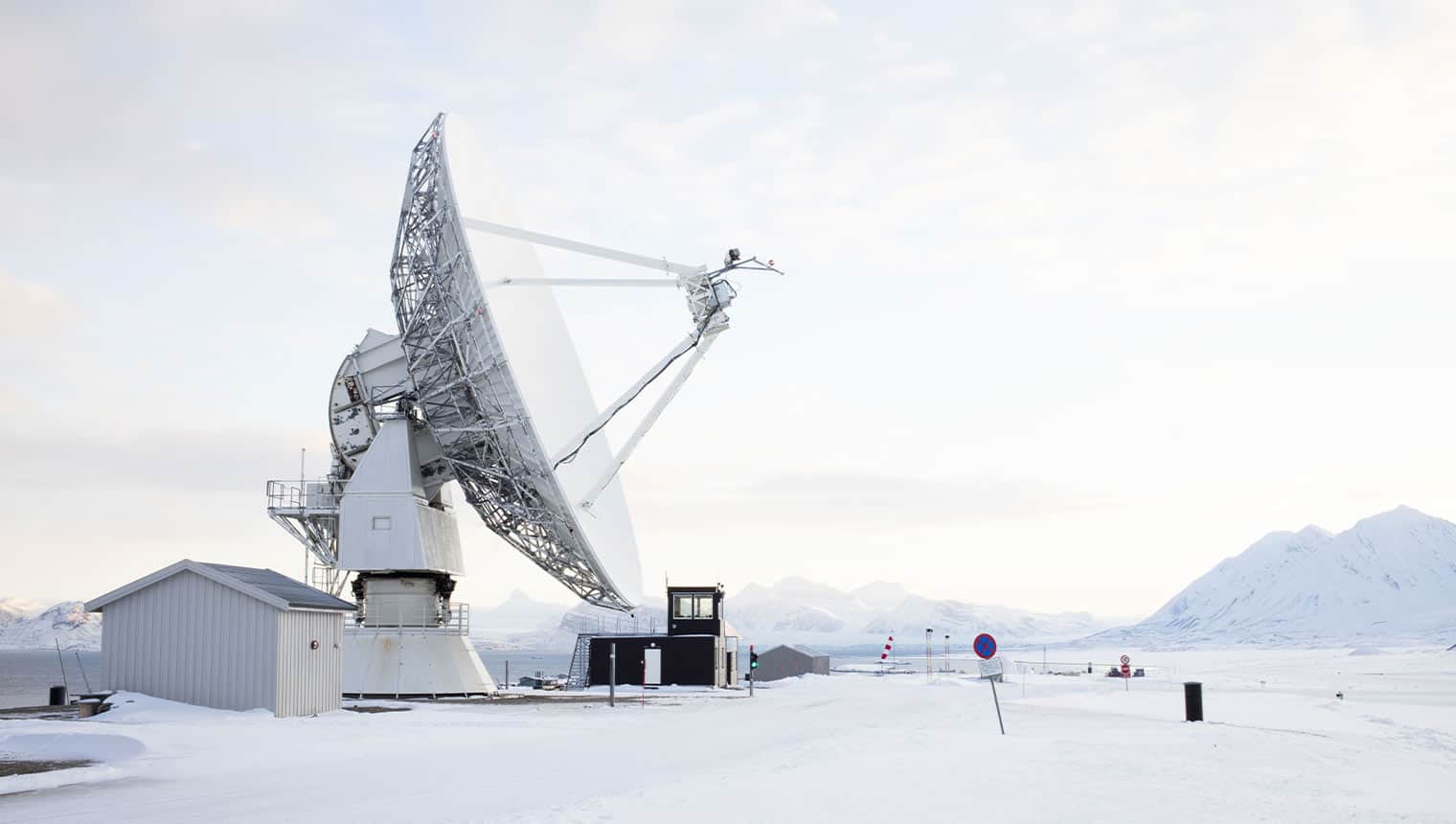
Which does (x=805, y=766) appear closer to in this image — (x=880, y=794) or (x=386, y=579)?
(x=880, y=794)

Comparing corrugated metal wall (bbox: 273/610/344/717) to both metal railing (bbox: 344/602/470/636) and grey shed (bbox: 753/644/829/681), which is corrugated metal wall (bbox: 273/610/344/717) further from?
grey shed (bbox: 753/644/829/681)

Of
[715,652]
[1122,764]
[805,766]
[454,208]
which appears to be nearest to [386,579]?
[454,208]

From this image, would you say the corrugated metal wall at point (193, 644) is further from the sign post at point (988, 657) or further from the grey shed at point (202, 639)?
the sign post at point (988, 657)

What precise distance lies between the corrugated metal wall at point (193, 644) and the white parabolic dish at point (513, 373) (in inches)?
314

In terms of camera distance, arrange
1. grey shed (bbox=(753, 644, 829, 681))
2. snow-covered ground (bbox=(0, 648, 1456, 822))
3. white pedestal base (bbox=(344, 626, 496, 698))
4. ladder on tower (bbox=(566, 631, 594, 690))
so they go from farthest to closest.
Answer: grey shed (bbox=(753, 644, 829, 681)) → ladder on tower (bbox=(566, 631, 594, 690)) → white pedestal base (bbox=(344, 626, 496, 698)) → snow-covered ground (bbox=(0, 648, 1456, 822))

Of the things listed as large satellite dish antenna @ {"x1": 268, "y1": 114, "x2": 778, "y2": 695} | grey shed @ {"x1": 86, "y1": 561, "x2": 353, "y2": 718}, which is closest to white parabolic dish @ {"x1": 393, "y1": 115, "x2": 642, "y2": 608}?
large satellite dish antenna @ {"x1": 268, "y1": 114, "x2": 778, "y2": 695}

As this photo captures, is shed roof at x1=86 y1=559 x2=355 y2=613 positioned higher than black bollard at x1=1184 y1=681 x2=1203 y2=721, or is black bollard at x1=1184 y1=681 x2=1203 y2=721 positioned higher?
shed roof at x1=86 y1=559 x2=355 y2=613

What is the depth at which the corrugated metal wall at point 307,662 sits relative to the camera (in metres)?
29.4

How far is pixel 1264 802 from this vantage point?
1698 cm

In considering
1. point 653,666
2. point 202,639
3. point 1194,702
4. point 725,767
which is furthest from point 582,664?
point 725,767

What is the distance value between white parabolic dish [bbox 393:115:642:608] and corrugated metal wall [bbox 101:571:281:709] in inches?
314

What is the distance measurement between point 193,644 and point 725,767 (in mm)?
15019

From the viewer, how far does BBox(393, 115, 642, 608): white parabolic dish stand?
108 feet

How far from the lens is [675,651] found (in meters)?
55.4
